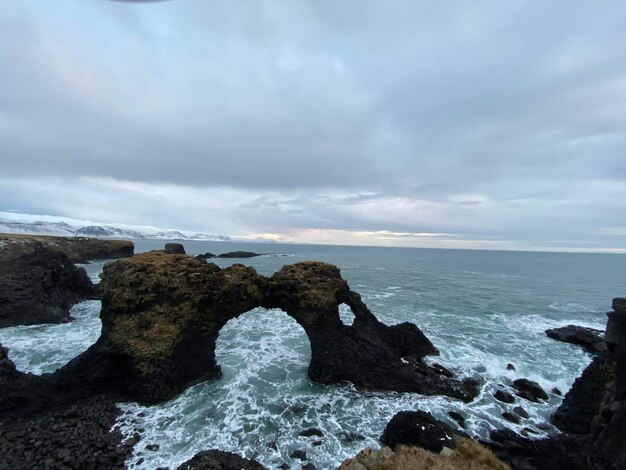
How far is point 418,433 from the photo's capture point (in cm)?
1395

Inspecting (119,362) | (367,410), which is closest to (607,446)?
(367,410)

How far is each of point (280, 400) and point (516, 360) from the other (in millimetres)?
20586

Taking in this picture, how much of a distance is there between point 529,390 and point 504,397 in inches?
121

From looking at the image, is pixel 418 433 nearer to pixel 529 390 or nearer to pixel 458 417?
pixel 458 417

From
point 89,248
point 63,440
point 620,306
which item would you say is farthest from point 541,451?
point 89,248

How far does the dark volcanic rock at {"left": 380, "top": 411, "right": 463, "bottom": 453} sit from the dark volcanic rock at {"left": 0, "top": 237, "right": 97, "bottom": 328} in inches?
1310

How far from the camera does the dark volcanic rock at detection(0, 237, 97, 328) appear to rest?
98.5 feet

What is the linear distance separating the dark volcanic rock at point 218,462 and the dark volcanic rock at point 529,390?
17.9m

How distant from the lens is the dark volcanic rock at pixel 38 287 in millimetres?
30016

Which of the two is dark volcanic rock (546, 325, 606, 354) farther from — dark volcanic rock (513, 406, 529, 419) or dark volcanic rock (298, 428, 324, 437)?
dark volcanic rock (298, 428, 324, 437)

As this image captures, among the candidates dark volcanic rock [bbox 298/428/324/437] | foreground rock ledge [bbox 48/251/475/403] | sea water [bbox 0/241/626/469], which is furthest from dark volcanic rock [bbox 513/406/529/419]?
dark volcanic rock [bbox 298/428/324/437]

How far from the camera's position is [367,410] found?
17625mm

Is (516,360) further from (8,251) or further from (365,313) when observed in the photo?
(8,251)

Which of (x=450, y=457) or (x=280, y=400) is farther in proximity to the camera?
(x=280, y=400)
